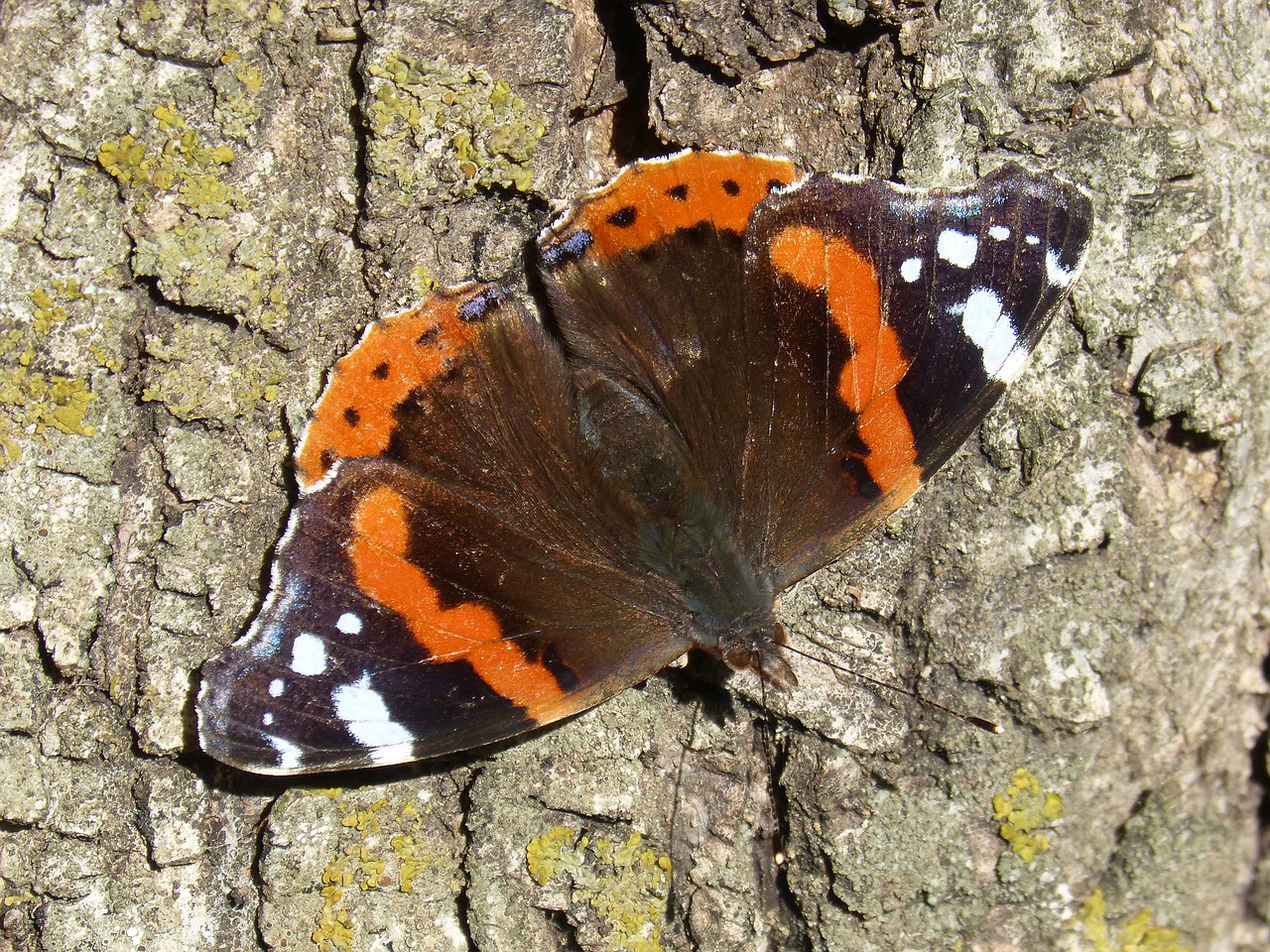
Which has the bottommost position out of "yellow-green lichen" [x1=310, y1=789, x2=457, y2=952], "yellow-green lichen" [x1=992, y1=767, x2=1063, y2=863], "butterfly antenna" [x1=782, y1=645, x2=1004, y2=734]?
"yellow-green lichen" [x1=310, y1=789, x2=457, y2=952]

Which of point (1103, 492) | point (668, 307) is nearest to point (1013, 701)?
point (1103, 492)

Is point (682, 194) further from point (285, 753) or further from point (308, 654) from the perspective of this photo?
point (285, 753)

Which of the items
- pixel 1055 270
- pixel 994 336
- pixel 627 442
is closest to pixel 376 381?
pixel 627 442

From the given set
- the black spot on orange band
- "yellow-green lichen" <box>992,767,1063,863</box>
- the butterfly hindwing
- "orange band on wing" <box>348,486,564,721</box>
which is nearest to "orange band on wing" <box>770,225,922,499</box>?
the black spot on orange band

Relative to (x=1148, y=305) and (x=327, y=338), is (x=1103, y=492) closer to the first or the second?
(x=1148, y=305)

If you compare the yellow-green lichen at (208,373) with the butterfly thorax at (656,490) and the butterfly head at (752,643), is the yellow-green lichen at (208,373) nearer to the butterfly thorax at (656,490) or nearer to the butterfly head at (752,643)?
the butterfly thorax at (656,490)

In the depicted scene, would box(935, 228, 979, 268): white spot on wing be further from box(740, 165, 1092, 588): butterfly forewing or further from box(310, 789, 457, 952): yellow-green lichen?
box(310, 789, 457, 952): yellow-green lichen

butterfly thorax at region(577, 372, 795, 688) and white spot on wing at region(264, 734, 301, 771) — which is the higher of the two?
butterfly thorax at region(577, 372, 795, 688)
